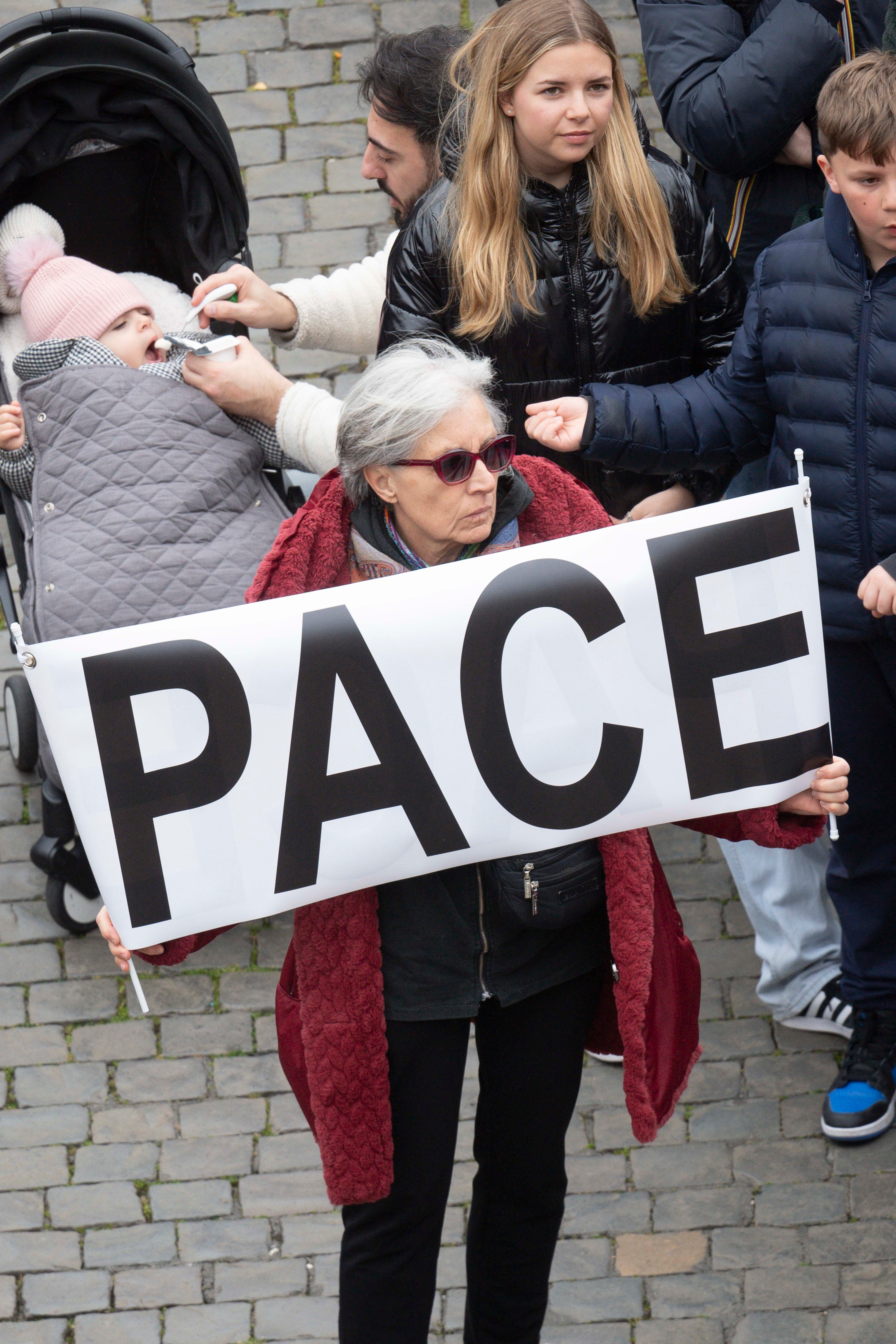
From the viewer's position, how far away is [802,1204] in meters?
4.20

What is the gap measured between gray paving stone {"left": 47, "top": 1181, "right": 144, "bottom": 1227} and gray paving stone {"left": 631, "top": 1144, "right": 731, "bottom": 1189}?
131cm

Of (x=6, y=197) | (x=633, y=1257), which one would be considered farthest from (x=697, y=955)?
(x=6, y=197)

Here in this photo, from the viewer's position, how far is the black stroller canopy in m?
4.68

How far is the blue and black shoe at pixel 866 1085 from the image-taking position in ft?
14.2

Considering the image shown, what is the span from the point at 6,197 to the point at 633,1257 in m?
3.46

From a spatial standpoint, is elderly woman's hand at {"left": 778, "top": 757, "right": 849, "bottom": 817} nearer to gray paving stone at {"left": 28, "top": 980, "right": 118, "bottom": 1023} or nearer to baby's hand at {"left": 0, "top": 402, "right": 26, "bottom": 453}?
baby's hand at {"left": 0, "top": 402, "right": 26, "bottom": 453}

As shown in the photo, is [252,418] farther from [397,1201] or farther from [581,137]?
[397,1201]

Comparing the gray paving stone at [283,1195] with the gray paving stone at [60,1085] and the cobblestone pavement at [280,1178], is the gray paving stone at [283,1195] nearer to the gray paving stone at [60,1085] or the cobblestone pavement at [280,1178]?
the cobblestone pavement at [280,1178]

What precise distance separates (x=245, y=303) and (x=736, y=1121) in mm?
2648

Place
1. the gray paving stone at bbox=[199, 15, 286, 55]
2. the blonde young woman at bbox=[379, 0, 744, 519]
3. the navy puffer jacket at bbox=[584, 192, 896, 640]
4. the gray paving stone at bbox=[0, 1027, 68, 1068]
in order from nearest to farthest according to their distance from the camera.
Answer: the navy puffer jacket at bbox=[584, 192, 896, 640] < the blonde young woman at bbox=[379, 0, 744, 519] < the gray paving stone at bbox=[0, 1027, 68, 1068] < the gray paving stone at bbox=[199, 15, 286, 55]

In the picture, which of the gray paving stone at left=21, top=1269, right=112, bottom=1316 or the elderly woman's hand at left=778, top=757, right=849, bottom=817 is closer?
the elderly woman's hand at left=778, top=757, right=849, bottom=817

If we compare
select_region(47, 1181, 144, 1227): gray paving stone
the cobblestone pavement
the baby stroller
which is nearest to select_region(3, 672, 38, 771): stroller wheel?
the baby stroller

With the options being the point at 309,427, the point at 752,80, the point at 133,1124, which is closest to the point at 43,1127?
the point at 133,1124

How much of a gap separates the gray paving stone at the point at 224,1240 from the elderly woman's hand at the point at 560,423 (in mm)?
2124
